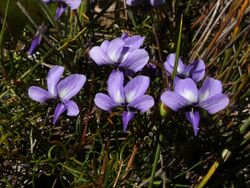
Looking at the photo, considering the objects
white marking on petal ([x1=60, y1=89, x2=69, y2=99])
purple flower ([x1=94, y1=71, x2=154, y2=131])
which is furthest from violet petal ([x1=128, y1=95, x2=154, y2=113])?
white marking on petal ([x1=60, y1=89, x2=69, y2=99])

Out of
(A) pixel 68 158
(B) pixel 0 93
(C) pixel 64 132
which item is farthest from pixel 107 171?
(B) pixel 0 93

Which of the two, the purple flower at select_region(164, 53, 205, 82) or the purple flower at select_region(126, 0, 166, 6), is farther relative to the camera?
the purple flower at select_region(126, 0, 166, 6)

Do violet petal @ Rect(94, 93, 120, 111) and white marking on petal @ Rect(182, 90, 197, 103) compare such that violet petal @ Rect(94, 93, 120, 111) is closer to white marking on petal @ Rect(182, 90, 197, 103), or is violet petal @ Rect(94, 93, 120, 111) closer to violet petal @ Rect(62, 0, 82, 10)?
white marking on petal @ Rect(182, 90, 197, 103)

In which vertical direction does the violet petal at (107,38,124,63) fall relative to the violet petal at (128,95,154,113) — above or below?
above

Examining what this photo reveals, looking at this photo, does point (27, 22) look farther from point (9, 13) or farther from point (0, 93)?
point (0, 93)

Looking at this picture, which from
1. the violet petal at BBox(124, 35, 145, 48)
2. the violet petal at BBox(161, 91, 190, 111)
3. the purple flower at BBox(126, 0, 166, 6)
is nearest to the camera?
the violet petal at BBox(161, 91, 190, 111)

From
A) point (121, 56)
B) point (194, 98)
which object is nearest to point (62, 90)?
point (121, 56)
